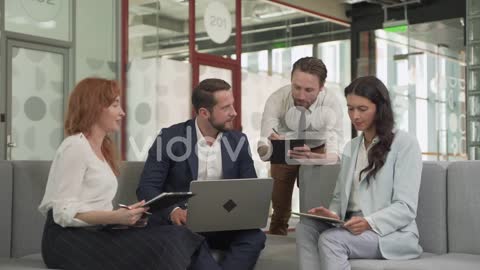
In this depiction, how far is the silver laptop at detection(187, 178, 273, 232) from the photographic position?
A: 2.78 metres

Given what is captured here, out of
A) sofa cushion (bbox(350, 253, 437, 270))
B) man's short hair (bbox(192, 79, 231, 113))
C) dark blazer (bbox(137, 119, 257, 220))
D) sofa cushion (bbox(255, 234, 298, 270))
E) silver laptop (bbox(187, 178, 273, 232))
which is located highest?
man's short hair (bbox(192, 79, 231, 113))

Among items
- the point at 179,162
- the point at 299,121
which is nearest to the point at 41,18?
the point at 299,121

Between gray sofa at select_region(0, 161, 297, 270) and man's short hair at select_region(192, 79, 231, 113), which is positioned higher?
man's short hair at select_region(192, 79, 231, 113)

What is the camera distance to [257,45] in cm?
907

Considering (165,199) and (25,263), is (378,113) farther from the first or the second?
(25,263)

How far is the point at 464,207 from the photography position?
286cm

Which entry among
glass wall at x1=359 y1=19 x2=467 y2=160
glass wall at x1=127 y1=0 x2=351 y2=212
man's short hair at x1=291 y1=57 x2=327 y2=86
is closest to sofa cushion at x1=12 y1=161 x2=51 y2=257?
man's short hair at x1=291 y1=57 x2=327 y2=86

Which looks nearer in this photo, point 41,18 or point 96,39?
point 41,18

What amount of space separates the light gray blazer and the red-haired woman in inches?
28.7

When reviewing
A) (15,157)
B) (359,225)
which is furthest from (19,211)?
(15,157)

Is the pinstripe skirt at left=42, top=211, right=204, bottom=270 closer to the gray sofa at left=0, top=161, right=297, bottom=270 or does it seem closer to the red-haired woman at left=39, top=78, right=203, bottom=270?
the red-haired woman at left=39, top=78, right=203, bottom=270

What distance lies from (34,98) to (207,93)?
140 inches

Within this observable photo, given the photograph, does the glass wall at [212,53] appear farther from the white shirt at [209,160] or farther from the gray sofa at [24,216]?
the gray sofa at [24,216]

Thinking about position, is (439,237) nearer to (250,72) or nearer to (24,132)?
(24,132)
